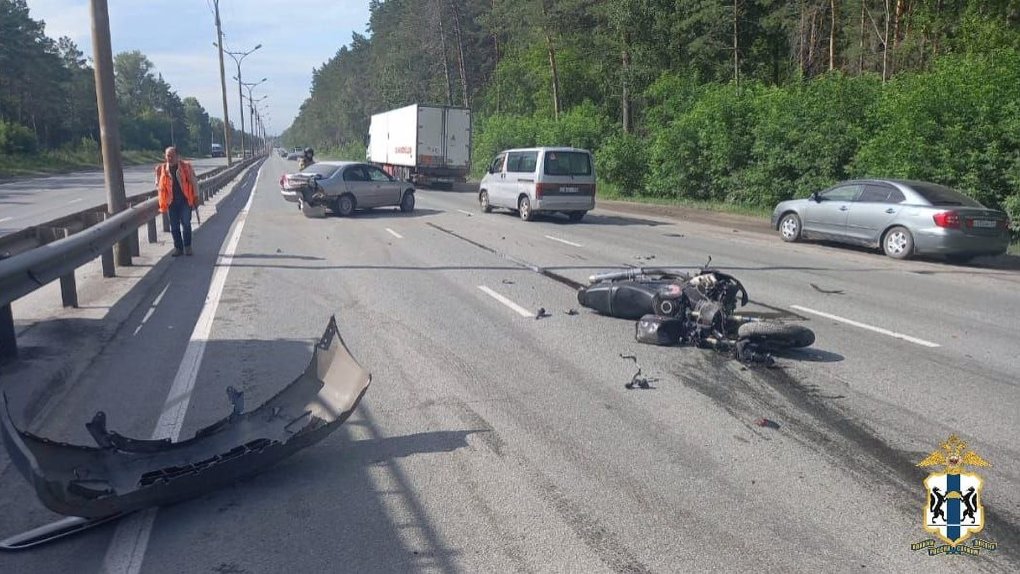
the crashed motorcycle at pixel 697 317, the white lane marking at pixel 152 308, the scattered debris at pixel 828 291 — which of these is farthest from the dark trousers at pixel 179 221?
the scattered debris at pixel 828 291

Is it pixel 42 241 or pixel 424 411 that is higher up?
pixel 42 241

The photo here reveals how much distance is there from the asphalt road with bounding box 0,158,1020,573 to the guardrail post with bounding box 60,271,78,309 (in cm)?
80

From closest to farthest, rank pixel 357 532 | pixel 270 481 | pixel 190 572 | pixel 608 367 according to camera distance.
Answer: pixel 190 572, pixel 357 532, pixel 270 481, pixel 608 367

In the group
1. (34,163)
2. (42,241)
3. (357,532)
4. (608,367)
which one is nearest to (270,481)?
(357,532)

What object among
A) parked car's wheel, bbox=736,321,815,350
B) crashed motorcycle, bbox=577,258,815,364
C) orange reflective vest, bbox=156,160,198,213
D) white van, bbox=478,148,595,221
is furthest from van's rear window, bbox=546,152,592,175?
parked car's wheel, bbox=736,321,815,350

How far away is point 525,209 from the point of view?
21672mm

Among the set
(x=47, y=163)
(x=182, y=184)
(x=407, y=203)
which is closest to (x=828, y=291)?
(x=182, y=184)

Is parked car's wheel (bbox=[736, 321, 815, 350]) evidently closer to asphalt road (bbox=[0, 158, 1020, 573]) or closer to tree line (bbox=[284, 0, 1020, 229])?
asphalt road (bbox=[0, 158, 1020, 573])

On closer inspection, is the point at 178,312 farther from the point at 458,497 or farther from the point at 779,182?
the point at 779,182

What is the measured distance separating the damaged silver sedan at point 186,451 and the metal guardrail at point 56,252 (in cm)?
278

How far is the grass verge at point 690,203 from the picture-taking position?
80.6ft

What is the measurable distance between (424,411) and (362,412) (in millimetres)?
459

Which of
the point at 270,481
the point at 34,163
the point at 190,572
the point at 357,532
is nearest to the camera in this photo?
the point at 190,572

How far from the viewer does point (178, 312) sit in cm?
930
